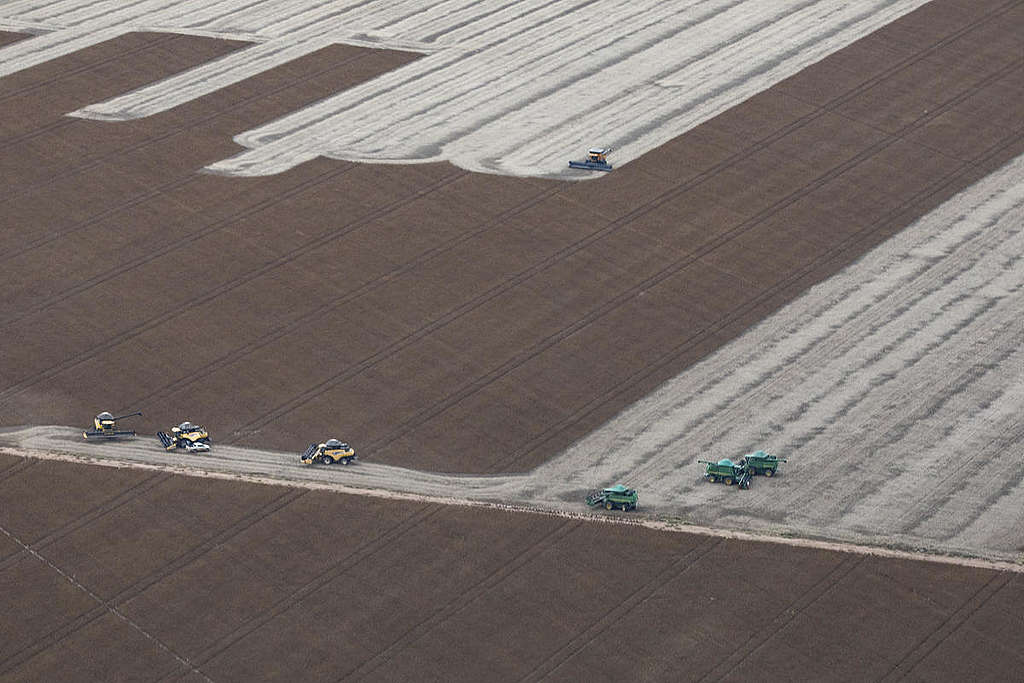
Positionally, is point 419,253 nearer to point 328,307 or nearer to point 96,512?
point 328,307

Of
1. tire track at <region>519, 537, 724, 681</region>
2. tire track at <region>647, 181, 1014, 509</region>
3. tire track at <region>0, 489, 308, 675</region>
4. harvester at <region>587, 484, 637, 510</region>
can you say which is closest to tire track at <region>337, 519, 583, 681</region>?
harvester at <region>587, 484, 637, 510</region>

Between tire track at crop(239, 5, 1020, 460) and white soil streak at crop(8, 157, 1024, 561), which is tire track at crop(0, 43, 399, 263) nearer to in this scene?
white soil streak at crop(8, 157, 1024, 561)

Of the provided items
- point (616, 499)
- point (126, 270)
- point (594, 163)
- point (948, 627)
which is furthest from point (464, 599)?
point (594, 163)

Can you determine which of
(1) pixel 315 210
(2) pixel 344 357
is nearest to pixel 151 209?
(1) pixel 315 210

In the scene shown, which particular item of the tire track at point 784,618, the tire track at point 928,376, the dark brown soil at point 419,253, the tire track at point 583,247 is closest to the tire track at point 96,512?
the dark brown soil at point 419,253

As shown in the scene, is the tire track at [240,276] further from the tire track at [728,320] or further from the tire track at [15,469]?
the tire track at [728,320]
